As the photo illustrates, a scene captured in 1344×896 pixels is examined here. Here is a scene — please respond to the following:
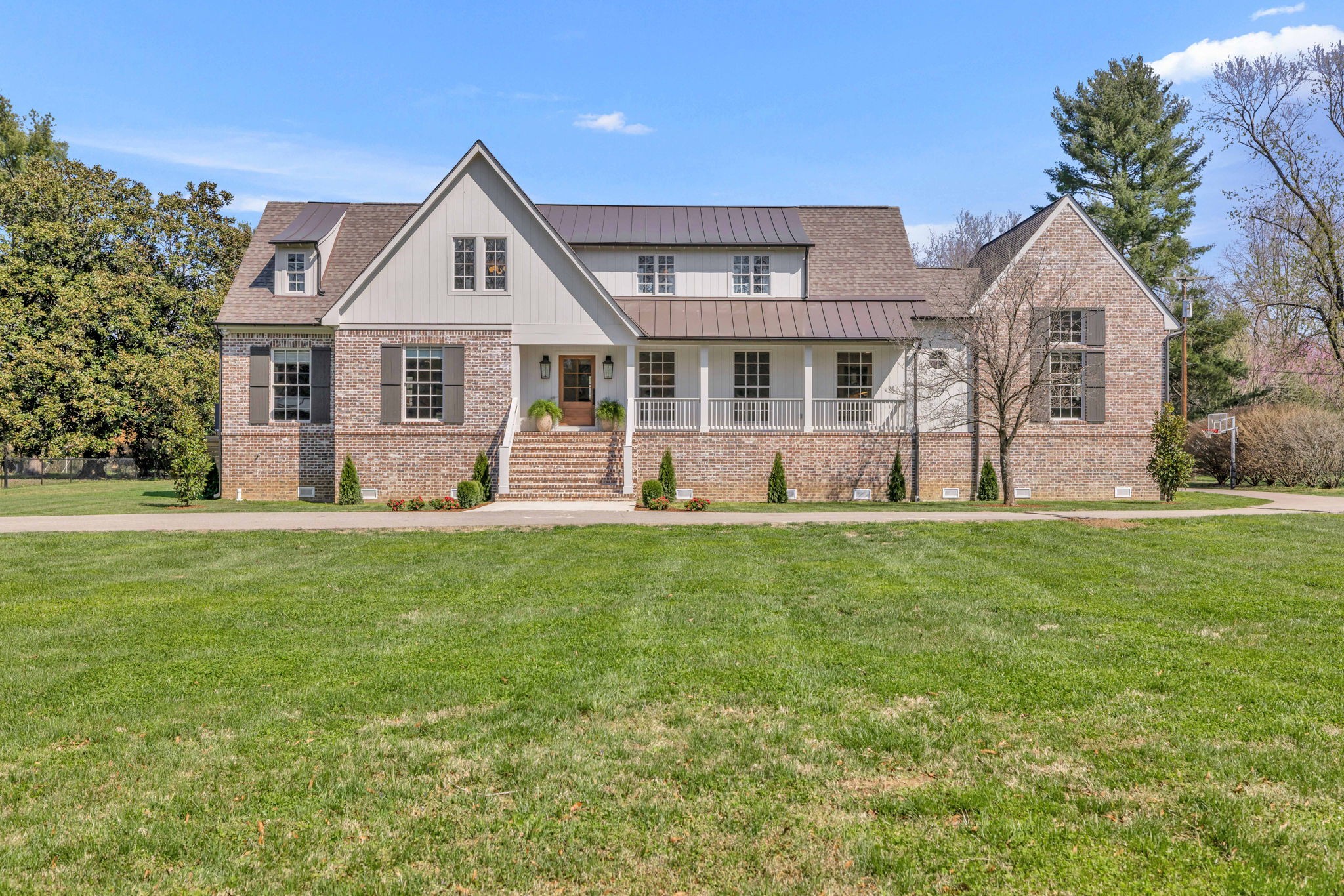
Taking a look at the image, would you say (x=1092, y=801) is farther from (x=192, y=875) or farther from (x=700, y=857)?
(x=192, y=875)

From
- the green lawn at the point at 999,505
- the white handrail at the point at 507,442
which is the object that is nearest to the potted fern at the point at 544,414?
the white handrail at the point at 507,442

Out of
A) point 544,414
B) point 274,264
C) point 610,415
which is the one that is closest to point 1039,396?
point 610,415

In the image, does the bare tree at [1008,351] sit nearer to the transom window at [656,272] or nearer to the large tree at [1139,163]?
the transom window at [656,272]

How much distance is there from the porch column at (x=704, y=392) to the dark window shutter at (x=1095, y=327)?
31.4 ft

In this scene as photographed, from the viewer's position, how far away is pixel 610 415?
20312 millimetres

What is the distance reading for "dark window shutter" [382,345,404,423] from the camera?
19047mm

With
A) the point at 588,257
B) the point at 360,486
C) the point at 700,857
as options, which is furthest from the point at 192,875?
the point at 588,257

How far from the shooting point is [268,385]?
1994cm

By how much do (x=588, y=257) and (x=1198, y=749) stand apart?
1984cm

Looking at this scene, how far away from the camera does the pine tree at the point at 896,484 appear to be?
19125mm

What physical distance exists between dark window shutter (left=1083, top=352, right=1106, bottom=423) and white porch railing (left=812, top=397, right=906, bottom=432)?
15.1 feet

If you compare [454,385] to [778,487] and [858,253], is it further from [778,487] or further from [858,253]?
[858,253]

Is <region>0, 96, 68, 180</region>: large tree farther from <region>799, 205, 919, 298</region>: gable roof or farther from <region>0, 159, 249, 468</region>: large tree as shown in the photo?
<region>799, 205, 919, 298</region>: gable roof

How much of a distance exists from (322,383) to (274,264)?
363cm
